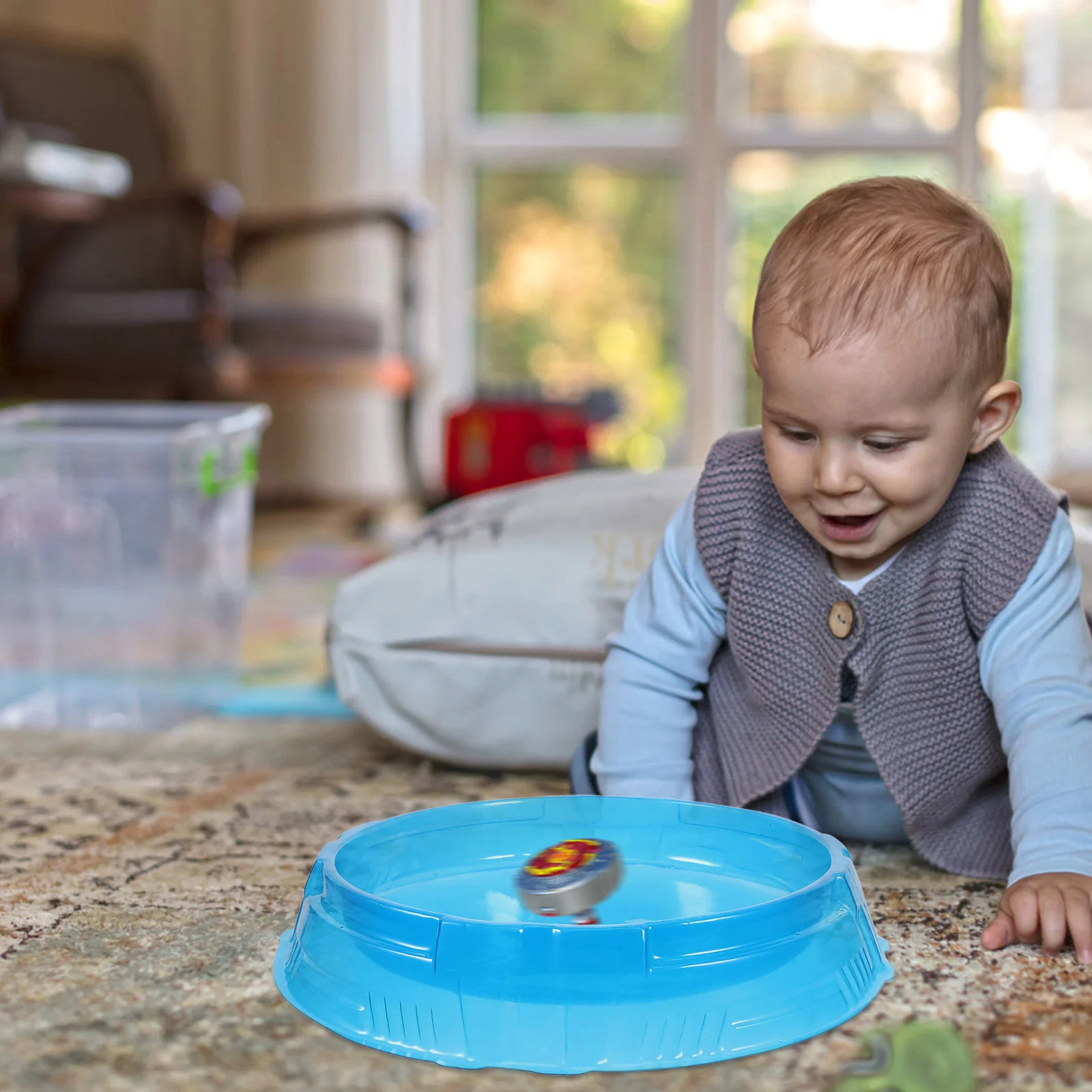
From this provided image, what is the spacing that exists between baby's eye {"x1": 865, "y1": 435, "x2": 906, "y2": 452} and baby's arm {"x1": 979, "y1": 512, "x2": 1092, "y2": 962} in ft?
0.42

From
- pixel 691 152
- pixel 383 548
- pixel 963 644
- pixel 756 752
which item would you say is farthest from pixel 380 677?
pixel 691 152

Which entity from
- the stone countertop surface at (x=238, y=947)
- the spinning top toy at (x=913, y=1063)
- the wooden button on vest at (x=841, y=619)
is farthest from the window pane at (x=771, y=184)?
the spinning top toy at (x=913, y=1063)

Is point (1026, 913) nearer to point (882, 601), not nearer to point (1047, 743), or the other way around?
point (1047, 743)

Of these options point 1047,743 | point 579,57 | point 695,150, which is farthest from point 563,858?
point 579,57

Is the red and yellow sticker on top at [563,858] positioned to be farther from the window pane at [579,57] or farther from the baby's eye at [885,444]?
the window pane at [579,57]

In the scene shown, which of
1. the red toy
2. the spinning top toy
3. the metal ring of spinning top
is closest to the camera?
the spinning top toy

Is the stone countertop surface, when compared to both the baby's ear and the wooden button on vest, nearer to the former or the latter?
the wooden button on vest

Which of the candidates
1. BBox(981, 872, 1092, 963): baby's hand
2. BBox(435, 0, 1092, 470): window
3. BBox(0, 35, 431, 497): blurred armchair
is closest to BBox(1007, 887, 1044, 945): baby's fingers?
BBox(981, 872, 1092, 963): baby's hand

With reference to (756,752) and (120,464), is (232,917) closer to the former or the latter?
(756,752)

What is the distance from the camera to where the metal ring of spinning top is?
0.74 meters

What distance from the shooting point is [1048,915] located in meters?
0.75

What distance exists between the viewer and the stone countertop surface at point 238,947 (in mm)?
623

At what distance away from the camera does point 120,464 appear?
51.6 inches

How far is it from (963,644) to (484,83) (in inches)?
128
